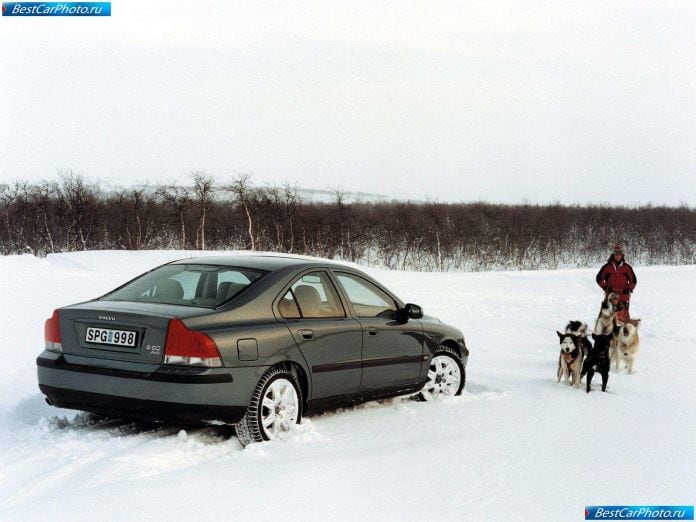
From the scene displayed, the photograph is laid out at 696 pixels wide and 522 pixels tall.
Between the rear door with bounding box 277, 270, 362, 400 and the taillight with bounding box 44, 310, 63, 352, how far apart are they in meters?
1.74

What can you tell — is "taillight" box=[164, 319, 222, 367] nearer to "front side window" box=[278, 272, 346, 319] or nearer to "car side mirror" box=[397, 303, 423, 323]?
"front side window" box=[278, 272, 346, 319]

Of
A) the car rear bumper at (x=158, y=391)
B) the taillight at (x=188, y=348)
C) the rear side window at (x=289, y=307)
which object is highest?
the rear side window at (x=289, y=307)

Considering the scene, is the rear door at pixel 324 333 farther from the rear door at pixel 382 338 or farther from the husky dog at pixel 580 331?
the husky dog at pixel 580 331

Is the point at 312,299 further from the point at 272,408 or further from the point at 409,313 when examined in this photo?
the point at 409,313

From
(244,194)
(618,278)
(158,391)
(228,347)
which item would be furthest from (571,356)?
(244,194)

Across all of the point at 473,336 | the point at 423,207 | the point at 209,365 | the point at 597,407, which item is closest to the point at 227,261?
the point at 209,365

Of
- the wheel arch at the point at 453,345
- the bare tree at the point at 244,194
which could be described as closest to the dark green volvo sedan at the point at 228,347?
the wheel arch at the point at 453,345

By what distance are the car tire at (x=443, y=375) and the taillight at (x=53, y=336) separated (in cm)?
369

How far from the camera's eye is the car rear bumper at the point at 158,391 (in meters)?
5.68

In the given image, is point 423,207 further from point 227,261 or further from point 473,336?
point 227,261

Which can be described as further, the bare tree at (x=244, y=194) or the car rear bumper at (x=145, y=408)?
the bare tree at (x=244, y=194)

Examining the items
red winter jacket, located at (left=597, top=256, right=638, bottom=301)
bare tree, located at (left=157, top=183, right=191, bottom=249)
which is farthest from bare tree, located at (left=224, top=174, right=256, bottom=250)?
red winter jacket, located at (left=597, top=256, right=638, bottom=301)

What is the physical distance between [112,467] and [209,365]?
951mm

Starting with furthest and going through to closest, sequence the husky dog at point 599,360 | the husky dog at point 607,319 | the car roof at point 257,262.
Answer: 1. the husky dog at point 607,319
2. the husky dog at point 599,360
3. the car roof at point 257,262
